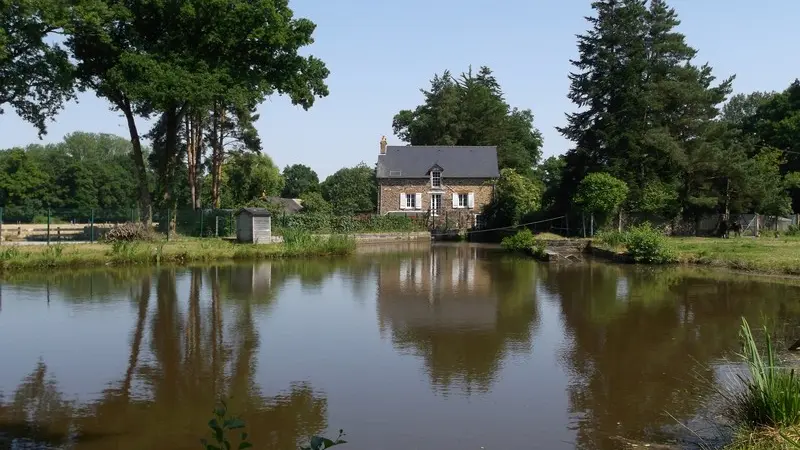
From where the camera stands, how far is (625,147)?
33.8m

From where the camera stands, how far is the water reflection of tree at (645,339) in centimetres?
756

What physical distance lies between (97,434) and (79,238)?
24778mm

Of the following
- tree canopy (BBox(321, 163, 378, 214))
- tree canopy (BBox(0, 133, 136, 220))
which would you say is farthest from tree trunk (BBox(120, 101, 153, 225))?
tree canopy (BBox(0, 133, 136, 220))

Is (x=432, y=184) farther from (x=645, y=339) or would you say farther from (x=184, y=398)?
(x=184, y=398)

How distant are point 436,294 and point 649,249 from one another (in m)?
9.90

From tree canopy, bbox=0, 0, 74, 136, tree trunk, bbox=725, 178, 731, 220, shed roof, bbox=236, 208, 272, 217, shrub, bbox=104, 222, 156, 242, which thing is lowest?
shrub, bbox=104, 222, 156, 242

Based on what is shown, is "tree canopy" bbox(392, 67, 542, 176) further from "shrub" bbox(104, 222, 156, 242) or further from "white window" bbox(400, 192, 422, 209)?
"shrub" bbox(104, 222, 156, 242)

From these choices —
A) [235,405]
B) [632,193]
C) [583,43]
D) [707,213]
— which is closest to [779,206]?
[707,213]

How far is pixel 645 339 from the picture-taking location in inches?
446

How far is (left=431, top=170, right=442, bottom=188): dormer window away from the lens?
4825 cm

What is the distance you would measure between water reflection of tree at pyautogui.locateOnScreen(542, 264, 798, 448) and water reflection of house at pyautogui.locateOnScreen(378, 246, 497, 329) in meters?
1.83

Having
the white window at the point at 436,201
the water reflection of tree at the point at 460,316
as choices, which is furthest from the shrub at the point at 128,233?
the white window at the point at 436,201

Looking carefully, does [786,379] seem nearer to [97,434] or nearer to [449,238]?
[97,434]

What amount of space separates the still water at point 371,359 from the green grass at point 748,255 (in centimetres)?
178
